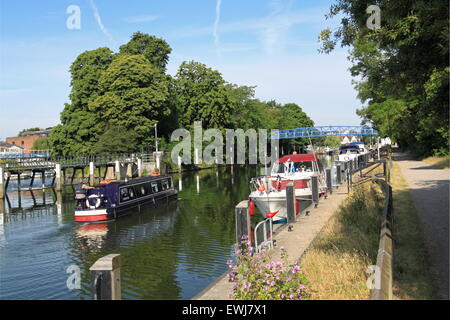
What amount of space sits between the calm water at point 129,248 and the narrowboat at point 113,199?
1.97 feet

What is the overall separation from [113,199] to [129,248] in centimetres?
859

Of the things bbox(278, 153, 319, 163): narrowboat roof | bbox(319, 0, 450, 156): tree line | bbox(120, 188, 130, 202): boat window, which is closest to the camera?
bbox(319, 0, 450, 156): tree line

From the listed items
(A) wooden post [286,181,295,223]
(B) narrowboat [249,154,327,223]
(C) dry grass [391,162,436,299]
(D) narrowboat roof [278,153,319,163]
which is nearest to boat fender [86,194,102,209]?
(B) narrowboat [249,154,327,223]

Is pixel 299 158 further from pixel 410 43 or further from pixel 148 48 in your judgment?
pixel 148 48

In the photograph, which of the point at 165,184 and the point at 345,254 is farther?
the point at 165,184

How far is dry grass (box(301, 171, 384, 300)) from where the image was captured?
26.3 ft

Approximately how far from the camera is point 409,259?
32.7 feet

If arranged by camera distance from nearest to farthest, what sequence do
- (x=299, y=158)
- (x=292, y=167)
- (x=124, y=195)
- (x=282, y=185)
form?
(x=282, y=185)
(x=292, y=167)
(x=299, y=158)
(x=124, y=195)

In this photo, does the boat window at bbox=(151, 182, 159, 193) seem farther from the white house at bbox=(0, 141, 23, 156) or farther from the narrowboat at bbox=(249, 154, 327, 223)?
the white house at bbox=(0, 141, 23, 156)

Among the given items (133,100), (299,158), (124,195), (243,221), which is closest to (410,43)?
(243,221)

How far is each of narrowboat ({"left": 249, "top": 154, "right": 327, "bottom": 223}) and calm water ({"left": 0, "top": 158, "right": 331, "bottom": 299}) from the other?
220 cm

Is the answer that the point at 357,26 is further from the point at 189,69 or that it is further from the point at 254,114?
the point at 254,114

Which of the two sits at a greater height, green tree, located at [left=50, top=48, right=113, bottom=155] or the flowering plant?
green tree, located at [left=50, top=48, right=113, bottom=155]
